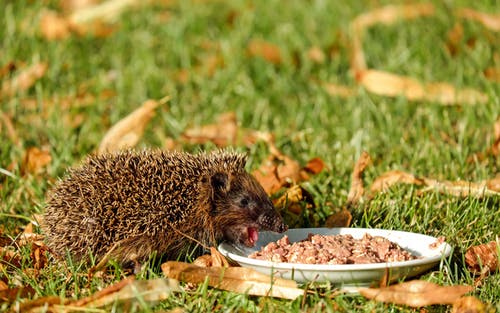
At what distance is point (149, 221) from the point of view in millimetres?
4898

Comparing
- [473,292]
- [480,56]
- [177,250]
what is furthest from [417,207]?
[480,56]

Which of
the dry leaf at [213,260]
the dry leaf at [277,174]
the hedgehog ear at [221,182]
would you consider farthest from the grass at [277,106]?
the hedgehog ear at [221,182]

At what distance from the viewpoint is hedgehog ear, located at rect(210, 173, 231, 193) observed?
5.27 metres

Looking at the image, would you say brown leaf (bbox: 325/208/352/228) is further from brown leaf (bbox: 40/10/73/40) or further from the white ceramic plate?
brown leaf (bbox: 40/10/73/40)

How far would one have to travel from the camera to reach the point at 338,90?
8.38 meters

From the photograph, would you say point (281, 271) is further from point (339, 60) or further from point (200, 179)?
point (339, 60)

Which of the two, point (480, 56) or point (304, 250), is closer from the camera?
point (304, 250)

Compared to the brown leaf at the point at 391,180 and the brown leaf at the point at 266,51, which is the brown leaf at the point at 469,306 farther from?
the brown leaf at the point at 266,51

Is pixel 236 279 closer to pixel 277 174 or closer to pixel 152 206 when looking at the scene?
pixel 152 206

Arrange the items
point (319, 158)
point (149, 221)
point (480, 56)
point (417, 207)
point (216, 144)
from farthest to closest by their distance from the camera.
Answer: point (480, 56)
point (216, 144)
point (319, 158)
point (417, 207)
point (149, 221)

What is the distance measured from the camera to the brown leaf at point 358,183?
233 inches

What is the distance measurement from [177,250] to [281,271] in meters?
0.92

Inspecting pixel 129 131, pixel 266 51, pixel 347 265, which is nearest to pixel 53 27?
pixel 266 51

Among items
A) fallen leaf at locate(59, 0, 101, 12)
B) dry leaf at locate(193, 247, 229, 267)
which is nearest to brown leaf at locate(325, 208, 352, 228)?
dry leaf at locate(193, 247, 229, 267)
